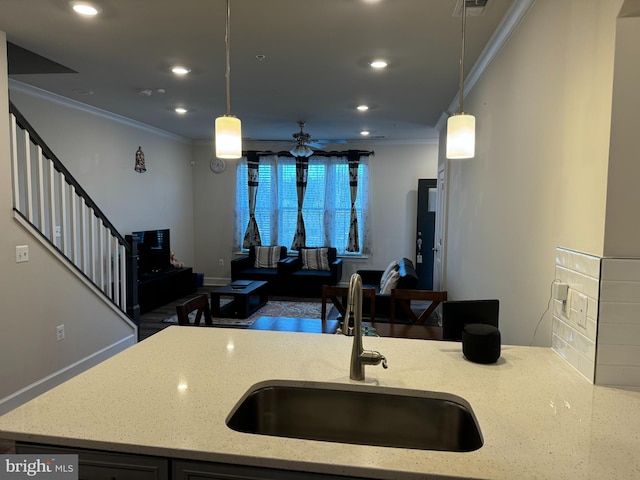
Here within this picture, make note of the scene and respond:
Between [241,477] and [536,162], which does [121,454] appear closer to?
[241,477]

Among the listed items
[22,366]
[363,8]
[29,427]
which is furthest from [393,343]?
[22,366]

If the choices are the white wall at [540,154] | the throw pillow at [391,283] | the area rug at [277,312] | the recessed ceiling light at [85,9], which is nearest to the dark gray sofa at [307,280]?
the area rug at [277,312]

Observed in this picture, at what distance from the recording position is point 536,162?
6.73 ft

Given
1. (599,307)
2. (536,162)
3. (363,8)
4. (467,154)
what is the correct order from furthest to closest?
(363,8) → (536,162) → (467,154) → (599,307)

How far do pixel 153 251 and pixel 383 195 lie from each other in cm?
395

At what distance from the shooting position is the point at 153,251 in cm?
624

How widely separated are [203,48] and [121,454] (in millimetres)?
2858

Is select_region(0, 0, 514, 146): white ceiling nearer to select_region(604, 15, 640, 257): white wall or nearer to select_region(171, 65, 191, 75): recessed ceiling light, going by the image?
select_region(171, 65, 191, 75): recessed ceiling light

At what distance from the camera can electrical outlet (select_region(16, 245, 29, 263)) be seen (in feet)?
9.76

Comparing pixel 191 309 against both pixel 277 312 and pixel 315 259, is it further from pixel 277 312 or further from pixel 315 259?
pixel 315 259

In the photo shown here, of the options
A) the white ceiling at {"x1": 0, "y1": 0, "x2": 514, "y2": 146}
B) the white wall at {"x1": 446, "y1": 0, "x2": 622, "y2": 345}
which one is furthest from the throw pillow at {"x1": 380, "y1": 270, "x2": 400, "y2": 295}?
the white ceiling at {"x1": 0, "y1": 0, "x2": 514, "y2": 146}

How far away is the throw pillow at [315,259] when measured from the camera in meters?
7.22

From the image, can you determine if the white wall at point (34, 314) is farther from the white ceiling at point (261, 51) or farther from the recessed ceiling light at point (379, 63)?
the recessed ceiling light at point (379, 63)

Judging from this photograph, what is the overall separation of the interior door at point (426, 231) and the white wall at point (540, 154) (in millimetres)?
3576
